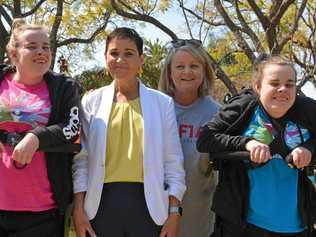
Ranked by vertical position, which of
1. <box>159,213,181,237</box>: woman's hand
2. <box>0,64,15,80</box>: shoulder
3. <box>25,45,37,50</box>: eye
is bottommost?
<box>159,213,181,237</box>: woman's hand

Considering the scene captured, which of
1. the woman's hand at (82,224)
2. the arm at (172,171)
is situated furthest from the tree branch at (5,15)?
the woman's hand at (82,224)

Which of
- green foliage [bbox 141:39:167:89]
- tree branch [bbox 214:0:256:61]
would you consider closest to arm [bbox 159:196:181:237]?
tree branch [bbox 214:0:256:61]

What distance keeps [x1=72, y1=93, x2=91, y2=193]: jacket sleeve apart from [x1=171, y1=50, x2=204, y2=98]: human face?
2.60 feet


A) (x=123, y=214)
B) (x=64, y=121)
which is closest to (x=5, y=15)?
(x=64, y=121)

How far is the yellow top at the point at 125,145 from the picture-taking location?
3.00 m

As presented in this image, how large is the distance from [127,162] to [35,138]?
573 mm

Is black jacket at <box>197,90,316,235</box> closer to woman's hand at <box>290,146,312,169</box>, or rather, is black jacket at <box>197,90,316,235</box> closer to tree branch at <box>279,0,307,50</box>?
woman's hand at <box>290,146,312,169</box>

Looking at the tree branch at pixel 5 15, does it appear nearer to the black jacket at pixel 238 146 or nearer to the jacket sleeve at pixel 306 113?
the black jacket at pixel 238 146

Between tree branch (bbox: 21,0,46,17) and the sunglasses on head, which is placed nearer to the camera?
the sunglasses on head

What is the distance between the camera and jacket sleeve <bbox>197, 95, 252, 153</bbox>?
114 inches

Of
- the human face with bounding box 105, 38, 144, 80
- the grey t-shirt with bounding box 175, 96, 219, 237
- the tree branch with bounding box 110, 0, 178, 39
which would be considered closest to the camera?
the human face with bounding box 105, 38, 144, 80

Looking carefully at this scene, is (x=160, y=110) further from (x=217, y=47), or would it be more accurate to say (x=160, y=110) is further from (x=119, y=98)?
(x=217, y=47)

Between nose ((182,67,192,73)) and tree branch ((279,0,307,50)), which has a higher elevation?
tree branch ((279,0,307,50))

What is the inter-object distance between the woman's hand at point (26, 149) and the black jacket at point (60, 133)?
37 mm
